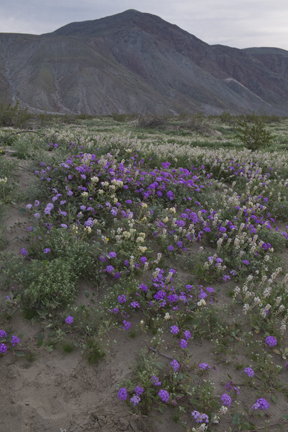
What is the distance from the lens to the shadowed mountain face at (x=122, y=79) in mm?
101688

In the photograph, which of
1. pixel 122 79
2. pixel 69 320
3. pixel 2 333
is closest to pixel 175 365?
pixel 69 320

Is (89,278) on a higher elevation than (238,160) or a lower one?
lower

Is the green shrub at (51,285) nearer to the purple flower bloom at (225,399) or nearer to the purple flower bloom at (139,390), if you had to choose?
the purple flower bloom at (139,390)

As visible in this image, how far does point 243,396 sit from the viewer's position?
9.18 ft

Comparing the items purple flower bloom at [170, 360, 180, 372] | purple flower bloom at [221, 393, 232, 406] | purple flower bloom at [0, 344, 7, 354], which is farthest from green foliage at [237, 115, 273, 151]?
purple flower bloom at [0, 344, 7, 354]

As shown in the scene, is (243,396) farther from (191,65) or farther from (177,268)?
(191,65)

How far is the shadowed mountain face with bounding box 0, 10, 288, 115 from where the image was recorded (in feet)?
334

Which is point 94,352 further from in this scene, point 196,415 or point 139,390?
point 196,415

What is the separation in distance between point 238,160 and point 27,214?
21.1ft

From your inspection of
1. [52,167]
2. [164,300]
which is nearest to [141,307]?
[164,300]

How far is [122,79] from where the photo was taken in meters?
125

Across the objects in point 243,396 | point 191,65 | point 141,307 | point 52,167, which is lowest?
point 243,396

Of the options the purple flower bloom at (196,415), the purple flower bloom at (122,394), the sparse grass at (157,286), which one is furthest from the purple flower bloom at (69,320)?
the purple flower bloom at (196,415)

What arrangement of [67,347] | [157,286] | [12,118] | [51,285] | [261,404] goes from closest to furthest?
1. [261,404]
2. [67,347]
3. [51,285]
4. [157,286]
5. [12,118]
